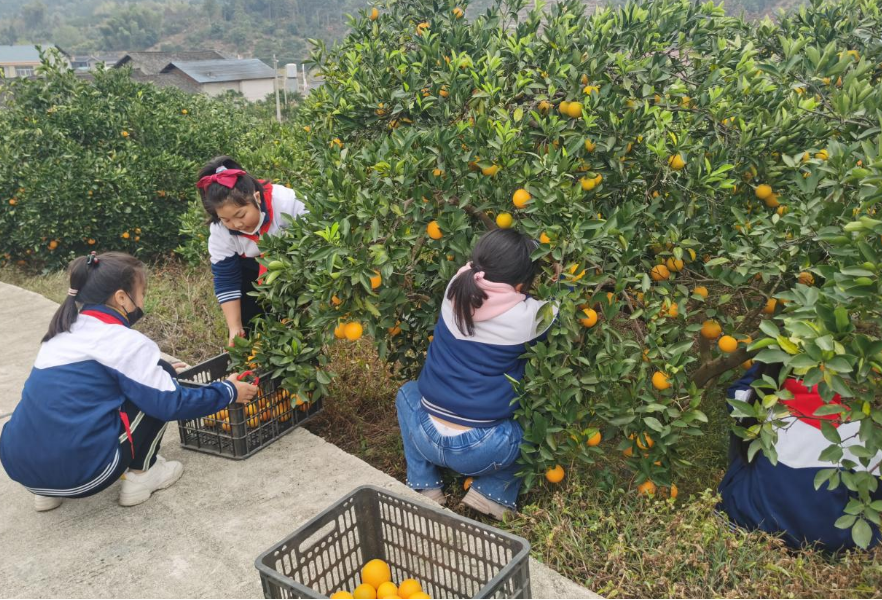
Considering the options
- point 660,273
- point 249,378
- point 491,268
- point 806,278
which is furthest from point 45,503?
point 806,278

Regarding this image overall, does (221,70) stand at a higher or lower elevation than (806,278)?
lower

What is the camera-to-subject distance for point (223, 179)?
126 inches

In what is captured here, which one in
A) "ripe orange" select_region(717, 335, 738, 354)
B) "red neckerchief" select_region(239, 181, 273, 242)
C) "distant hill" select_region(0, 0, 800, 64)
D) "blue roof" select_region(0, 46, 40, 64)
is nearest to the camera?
"ripe orange" select_region(717, 335, 738, 354)

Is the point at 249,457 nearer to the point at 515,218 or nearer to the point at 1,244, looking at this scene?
the point at 515,218

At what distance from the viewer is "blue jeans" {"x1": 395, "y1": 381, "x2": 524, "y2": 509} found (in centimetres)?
275

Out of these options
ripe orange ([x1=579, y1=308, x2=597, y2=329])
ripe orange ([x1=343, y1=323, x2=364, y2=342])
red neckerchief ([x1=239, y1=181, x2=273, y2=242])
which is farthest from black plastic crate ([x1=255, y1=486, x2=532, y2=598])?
red neckerchief ([x1=239, y1=181, x2=273, y2=242])

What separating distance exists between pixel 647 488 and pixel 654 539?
29cm

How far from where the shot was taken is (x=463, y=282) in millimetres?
2633

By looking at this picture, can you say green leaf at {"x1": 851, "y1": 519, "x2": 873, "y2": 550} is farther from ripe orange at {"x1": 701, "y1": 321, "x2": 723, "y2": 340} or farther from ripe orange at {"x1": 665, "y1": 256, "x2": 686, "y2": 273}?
ripe orange at {"x1": 665, "y1": 256, "x2": 686, "y2": 273}

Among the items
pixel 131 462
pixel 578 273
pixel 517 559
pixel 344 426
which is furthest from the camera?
pixel 344 426

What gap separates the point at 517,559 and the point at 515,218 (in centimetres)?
145

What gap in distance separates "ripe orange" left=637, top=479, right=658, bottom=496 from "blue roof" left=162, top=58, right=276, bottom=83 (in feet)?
169

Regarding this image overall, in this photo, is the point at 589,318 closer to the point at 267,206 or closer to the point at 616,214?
the point at 616,214

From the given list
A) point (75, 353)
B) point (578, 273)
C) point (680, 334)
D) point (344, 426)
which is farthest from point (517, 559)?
point (344, 426)
